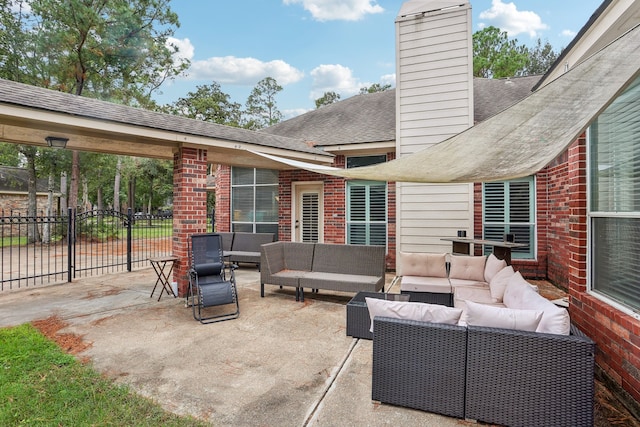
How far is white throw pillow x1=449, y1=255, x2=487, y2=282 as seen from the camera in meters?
4.91

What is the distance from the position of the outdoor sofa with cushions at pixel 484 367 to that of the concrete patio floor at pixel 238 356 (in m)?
0.18

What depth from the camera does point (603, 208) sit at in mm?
2947

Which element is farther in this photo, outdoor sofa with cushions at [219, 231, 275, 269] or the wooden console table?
outdoor sofa with cushions at [219, 231, 275, 269]

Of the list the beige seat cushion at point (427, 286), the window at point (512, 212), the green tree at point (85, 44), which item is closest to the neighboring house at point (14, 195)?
the green tree at point (85, 44)

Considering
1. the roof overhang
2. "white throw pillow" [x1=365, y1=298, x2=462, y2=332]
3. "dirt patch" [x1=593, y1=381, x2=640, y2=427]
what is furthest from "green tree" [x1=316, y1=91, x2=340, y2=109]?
"dirt patch" [x1=593, y1=381, x2=640, y2=427]

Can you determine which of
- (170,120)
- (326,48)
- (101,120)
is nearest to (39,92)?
(101,120)

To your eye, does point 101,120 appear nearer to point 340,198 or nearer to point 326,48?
point 340,198

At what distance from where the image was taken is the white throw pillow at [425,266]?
511 centimetres

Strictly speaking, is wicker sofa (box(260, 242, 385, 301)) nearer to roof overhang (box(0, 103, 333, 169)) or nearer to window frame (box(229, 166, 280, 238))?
roof overhang (box(0, 103, 333, 169))

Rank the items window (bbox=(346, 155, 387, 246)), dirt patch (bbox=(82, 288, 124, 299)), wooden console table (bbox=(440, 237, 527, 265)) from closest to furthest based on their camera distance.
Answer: wooden console table (bbox=(440, 237, 527, 265)), dirt patch (bbox=(82, 288, 124, 299)), window (bbox=(346, 155, 387, 246))

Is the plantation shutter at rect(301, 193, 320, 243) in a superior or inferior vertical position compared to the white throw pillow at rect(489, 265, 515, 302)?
superior

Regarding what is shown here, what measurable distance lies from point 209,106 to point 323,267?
25.8 m

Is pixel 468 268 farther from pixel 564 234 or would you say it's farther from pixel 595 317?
pixel 564 234

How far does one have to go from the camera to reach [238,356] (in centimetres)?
336
